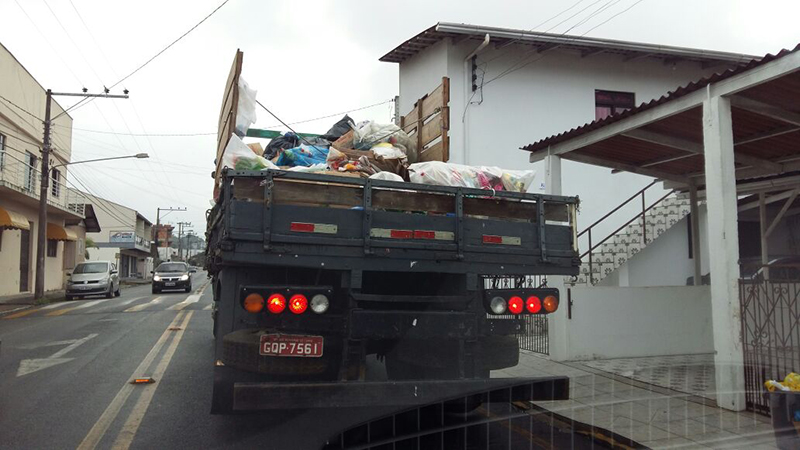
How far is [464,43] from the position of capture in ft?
49.2

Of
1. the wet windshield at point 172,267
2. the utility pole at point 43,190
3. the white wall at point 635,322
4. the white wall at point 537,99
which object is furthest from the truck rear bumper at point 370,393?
the wet windshield at point 172,267

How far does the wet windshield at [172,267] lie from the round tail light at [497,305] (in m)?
25.5

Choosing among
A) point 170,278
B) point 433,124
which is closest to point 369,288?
point 433,124

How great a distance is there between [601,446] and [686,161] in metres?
6.42

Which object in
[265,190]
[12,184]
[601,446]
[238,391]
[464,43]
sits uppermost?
[464,43]

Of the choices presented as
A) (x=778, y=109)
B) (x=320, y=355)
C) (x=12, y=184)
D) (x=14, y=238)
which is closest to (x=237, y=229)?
(x=320, y=355)

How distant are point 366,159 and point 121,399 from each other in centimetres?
374

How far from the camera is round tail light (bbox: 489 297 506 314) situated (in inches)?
175

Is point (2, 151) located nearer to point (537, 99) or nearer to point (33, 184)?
point (33, 184)

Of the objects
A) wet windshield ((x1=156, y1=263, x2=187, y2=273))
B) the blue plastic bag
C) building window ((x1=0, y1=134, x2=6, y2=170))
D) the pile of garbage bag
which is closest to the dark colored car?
wet windshield ((x1=156, y1=263, x2=187, y2=273))

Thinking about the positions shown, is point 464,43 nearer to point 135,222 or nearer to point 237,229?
point 237,229

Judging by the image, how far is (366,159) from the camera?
5559 mm

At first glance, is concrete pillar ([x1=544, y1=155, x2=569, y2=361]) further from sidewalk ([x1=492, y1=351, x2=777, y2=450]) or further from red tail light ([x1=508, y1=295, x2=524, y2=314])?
red tail light ([x1=508, y1=295, x2=524, y2=314])

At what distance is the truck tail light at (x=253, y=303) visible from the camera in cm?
392
